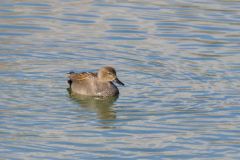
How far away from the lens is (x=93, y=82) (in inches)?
816

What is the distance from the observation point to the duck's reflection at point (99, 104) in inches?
732

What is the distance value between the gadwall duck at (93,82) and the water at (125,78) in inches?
9.7

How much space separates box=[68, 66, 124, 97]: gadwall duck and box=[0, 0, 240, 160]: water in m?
0.25

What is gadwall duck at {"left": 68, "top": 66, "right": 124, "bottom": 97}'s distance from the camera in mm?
20438

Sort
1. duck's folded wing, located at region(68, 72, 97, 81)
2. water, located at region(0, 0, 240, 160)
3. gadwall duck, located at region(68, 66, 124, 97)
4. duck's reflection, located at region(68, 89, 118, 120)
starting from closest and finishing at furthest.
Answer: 1. water, located at region(0, 0, 240, 160)
2. duck's reflection, located at region(68, 89, 118, 120)
3. gadwall duck, located at region(68, 66, 124, 97)
4. duck's folded wing, located at region(68, 72, 97, 81)

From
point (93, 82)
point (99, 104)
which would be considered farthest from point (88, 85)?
point (99, 104)

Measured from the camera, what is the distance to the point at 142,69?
21.6 metres

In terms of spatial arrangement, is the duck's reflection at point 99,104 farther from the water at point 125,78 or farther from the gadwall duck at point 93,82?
the gadwall duck at point 93,82

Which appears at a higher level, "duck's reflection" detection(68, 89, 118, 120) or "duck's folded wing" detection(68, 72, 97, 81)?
"duck's folded wing" detection(68, 72, 97, 81)

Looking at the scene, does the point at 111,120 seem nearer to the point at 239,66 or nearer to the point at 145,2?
the point at 239,66

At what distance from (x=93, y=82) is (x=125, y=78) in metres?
0.73

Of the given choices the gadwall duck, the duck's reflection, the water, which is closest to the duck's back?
the gadwall duck

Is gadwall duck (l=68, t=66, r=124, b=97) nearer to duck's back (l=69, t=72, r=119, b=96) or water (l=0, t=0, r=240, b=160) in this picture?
duck's back (l=69, t=72, r=119, b=96)

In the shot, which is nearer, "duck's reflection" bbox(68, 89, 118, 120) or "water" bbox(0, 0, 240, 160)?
"water" bbox(0, 0, 240, 160)
